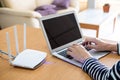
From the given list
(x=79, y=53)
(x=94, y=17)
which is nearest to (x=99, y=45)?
(x=79, y=53)

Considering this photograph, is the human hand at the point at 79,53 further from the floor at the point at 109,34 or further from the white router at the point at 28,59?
the floor at the point at 109,34

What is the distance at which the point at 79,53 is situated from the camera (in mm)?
964

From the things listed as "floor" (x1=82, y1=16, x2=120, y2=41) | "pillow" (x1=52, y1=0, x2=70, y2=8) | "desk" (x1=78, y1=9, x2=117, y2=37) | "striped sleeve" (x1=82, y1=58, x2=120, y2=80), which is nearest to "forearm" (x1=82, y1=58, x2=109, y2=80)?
"striped sleeve" (x1=82, y1=58, x2=120, y2=80)

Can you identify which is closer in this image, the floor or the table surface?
the table surface

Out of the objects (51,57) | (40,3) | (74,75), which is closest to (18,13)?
(40,3)

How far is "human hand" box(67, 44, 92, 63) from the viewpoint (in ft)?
3.08

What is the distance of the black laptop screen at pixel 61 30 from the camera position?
1042 mm

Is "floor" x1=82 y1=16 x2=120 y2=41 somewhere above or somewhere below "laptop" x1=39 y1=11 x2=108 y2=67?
below

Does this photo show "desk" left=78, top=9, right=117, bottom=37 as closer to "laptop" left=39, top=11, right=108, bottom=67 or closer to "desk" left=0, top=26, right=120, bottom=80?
"laptop" left=39, top=11, right=108, bottom=67

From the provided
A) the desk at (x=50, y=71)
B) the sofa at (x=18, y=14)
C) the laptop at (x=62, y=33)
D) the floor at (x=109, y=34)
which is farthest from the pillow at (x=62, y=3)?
the desk at (x=50, y=71)

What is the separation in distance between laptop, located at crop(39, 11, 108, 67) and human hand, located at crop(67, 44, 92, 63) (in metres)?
0.02

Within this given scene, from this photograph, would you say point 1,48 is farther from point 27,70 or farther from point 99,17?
point 99,17

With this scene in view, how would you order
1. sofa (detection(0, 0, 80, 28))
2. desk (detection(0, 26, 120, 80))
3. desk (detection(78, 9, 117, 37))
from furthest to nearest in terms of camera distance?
sofa (detection(0, 0, 80, 28)) → desk (detection(78, 9, 117, 37)) → desk (detection(0, 26, 120, 80))

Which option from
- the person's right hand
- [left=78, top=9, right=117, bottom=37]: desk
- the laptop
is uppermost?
the laptop
